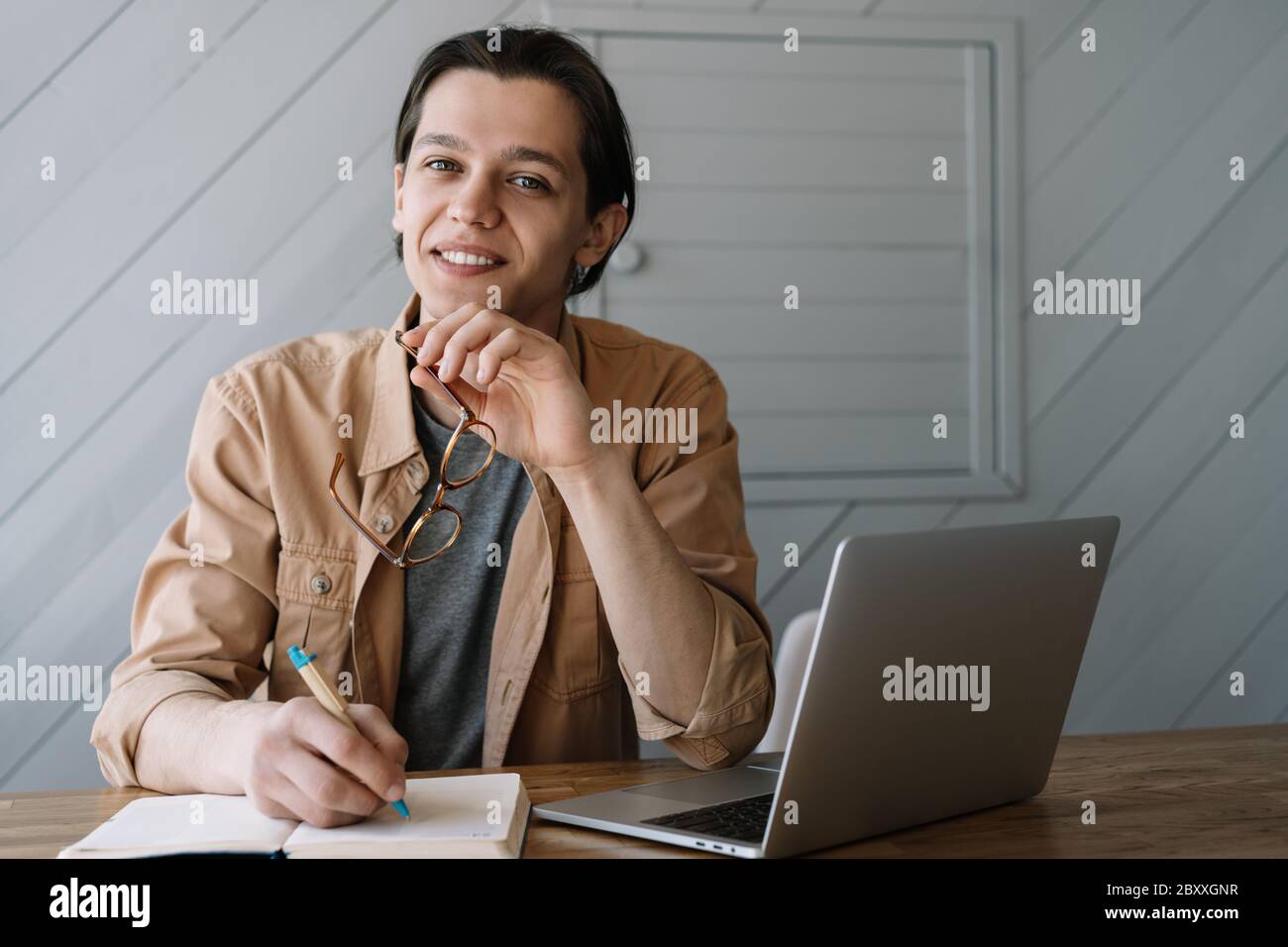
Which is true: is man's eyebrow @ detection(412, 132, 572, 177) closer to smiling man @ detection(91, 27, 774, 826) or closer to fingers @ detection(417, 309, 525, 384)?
smiling man @ detection(91, 27, 774, 826)

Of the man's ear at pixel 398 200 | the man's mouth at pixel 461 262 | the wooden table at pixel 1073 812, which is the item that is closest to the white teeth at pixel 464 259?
the man's mouth at pixel 461 262

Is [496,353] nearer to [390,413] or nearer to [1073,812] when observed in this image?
[390,413]

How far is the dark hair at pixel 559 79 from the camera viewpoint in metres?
1.54

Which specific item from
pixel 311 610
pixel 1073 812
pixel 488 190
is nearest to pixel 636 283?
pixel 488 190

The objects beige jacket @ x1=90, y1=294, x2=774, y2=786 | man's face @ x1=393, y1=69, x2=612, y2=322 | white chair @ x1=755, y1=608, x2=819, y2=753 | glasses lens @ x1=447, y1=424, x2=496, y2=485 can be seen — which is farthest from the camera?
white chair @ x1=755, y1=608, x2=819, y2=753

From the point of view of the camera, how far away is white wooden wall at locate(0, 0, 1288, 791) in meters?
2.13

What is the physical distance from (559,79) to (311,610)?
760 mm

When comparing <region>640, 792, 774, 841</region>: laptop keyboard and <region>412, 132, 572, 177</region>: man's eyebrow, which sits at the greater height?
<region>412, 132, 572, 177</region>: man's eyebrow

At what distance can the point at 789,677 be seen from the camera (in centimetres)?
173

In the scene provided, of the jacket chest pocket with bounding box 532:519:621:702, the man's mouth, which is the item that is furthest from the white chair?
the man's mouth

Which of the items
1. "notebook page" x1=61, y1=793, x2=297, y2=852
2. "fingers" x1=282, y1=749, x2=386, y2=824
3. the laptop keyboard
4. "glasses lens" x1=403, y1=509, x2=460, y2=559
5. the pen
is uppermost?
"glasses lens" x1=403, y1=509, x2=460, y2=559

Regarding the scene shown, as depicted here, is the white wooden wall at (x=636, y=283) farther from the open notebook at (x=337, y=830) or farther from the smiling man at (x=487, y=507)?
the open notebook at (x=337, y=830)

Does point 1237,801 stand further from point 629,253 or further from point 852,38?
point 852,38

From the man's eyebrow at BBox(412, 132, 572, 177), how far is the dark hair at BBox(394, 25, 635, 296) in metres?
0.09
